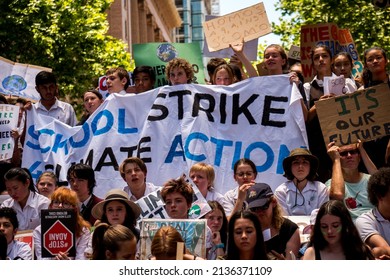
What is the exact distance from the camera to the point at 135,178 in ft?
30.1

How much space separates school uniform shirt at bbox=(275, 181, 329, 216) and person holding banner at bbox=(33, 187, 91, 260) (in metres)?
1.81

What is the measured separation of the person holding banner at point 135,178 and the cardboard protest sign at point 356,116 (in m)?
1.81

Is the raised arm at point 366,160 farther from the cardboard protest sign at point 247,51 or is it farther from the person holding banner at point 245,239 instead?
the cardboard protest sign at point 247,51

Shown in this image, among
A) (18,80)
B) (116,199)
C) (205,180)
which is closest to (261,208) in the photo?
(116,199)

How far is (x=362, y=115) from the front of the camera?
9.59 meters

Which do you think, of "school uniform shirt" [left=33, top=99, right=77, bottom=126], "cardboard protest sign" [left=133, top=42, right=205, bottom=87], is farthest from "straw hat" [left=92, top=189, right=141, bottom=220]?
"cardboard protest sign" [left=133, top=42, right=205, bottom=87]

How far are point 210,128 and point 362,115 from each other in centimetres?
170

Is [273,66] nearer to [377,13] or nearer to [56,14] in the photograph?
[377,13]

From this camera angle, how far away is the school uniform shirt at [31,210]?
9.17m

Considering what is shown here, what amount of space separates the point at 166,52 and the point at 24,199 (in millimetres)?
4632

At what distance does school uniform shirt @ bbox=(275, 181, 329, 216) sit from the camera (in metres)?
8.72

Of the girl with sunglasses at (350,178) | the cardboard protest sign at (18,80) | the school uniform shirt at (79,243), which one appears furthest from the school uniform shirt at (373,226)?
the cardboard protest sign at (18,80)

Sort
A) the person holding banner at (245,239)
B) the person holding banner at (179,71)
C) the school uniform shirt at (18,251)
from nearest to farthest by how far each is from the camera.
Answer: the person holding banner at (245,239) → the school uniform shirt at (18,251) → the person holding banner at (179,71)

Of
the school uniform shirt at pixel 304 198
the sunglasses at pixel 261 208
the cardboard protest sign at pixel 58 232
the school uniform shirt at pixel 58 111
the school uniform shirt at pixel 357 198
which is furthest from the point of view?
the school uniform shirt at pixel 58 111
